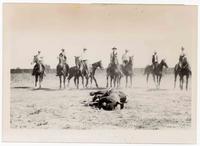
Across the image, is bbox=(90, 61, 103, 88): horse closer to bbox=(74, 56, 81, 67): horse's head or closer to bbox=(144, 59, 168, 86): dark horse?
bbox=(74, 56, 81, 67): horse's head

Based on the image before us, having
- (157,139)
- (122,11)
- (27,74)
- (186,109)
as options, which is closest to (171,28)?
(122,11)

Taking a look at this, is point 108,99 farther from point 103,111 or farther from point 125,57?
point 125,57

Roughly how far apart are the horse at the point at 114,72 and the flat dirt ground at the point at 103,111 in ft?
0.09

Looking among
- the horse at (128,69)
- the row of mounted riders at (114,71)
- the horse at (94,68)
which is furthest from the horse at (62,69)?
the horse at (128,69)

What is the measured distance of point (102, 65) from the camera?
82.0 inches

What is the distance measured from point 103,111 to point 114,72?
0.18 meters

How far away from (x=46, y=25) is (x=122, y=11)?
0.34 metres

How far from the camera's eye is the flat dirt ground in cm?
208

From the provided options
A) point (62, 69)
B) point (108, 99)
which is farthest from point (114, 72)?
point (62, 69)

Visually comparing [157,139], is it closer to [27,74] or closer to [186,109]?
[186,109]

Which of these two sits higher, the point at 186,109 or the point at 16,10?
the point at 16,10

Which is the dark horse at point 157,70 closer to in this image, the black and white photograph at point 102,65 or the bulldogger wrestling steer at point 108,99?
the black and white photograph at point 102,65

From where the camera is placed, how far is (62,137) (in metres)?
2.08

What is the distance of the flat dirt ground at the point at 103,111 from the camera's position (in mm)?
2080
